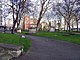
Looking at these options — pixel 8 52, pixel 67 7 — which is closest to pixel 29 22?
pixel 67 7

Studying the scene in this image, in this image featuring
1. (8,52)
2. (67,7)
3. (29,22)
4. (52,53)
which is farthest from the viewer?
(29,22)

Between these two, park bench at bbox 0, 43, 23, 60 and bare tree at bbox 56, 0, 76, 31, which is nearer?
park bench at bbox 0, 43, 23, 60

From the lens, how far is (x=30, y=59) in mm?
11953

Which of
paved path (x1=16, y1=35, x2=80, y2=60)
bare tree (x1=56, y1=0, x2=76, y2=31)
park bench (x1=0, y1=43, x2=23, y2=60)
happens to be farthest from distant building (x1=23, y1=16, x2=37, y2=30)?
park bench (x1=0, y1=43, x2=23, y2=60)

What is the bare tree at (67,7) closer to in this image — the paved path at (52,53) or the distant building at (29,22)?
the distant building at (29,22)

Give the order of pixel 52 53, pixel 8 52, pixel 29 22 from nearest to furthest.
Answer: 1. pixel 8 52
2. pixel 52 53
3. pixel 29 22

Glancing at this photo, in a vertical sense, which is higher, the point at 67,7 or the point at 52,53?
the point at 67,7

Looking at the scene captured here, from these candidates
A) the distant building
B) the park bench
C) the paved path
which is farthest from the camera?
the distant building

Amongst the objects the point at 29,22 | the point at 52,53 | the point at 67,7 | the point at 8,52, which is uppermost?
the point at 67,7

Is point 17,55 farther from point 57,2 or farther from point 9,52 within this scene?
point 57,2

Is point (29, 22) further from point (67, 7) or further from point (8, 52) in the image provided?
point (8, 52)

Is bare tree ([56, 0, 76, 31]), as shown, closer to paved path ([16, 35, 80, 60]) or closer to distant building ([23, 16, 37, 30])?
distant building ([23, 16, 37, 30])

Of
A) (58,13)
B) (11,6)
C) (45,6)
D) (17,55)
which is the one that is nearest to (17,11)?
(11,6)

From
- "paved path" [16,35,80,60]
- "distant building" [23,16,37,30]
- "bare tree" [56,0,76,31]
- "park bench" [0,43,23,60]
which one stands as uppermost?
"bare tree" [56,0,76,31]
